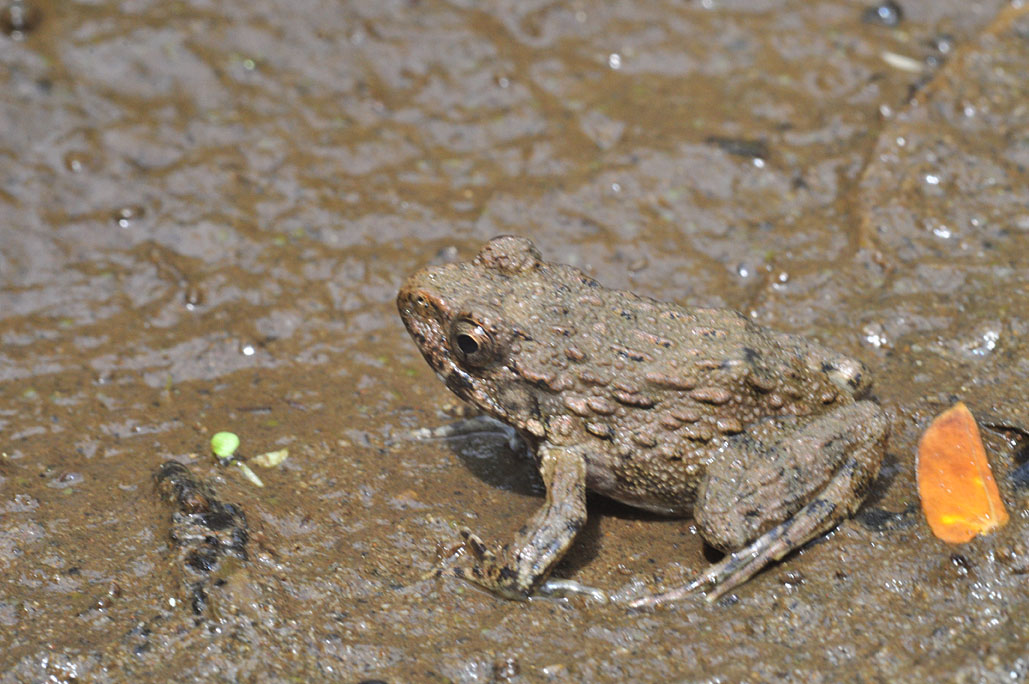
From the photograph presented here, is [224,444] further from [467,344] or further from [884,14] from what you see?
[884,14]

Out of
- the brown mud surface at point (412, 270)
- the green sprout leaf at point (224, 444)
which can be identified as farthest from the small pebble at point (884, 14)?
the green sprout leaf at point (224, 444)

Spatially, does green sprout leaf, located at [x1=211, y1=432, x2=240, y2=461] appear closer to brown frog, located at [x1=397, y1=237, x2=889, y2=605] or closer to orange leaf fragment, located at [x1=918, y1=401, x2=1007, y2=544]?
brown frog, located at [x1=397, y1=237, x2=889, y2=605]

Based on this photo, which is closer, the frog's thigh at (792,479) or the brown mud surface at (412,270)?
the brown mud surface at (412,270)

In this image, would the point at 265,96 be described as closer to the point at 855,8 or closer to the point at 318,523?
the point at 318,523

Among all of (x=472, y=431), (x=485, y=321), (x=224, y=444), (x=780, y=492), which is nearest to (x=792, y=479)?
(x=780, y=492)

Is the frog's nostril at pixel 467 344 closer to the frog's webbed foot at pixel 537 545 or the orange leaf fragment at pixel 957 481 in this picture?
the frog's webbed foot at pixel 537 545

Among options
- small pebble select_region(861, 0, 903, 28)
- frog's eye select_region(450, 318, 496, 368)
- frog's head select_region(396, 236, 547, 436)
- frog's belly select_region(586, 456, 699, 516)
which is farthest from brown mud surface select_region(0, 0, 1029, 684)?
frog's eye select_region(450, 318, 496, 368)
